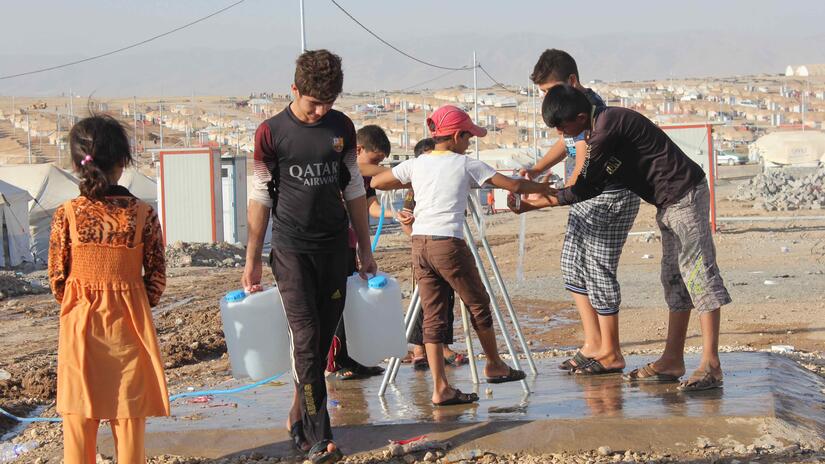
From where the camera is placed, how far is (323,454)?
5301 millimetres

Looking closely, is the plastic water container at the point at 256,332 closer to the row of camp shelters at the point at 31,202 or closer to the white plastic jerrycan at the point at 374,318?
the white plastic jerrycan at the point at 374,318

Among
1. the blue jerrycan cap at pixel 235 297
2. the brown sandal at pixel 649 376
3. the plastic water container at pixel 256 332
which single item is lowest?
the brown sandal at pixel 649 376

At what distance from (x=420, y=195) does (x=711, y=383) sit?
2.00 metres

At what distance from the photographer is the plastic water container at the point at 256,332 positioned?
18.4 ft

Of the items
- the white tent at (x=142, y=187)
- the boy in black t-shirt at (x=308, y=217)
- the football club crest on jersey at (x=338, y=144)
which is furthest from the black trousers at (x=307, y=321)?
the white tent at (x=142, y=187)

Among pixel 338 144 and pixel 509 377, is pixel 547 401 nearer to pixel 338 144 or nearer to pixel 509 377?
pixel 509 377

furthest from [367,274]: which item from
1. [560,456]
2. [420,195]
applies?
[560,456]

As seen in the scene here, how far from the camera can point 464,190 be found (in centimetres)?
603

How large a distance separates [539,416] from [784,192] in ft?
110

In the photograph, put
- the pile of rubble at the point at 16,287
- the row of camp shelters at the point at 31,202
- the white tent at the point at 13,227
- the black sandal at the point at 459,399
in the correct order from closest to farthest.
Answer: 1. the black sandal at the point at 459,399
2. the pile of rubble at the point at 16,287
3. the white tent at the point at 13,227
4. the row of camp shelters at the point at 31,202

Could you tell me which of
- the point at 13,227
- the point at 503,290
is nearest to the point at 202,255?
the point at 13,227

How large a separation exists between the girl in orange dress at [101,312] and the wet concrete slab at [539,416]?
1.06m

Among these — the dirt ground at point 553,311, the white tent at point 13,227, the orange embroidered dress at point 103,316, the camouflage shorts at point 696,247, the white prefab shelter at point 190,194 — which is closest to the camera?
the orange embroidered dress at point 103,316

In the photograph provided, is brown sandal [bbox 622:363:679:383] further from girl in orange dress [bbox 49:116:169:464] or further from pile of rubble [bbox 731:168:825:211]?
pile of rubble [bbox 731:168:825:211]
